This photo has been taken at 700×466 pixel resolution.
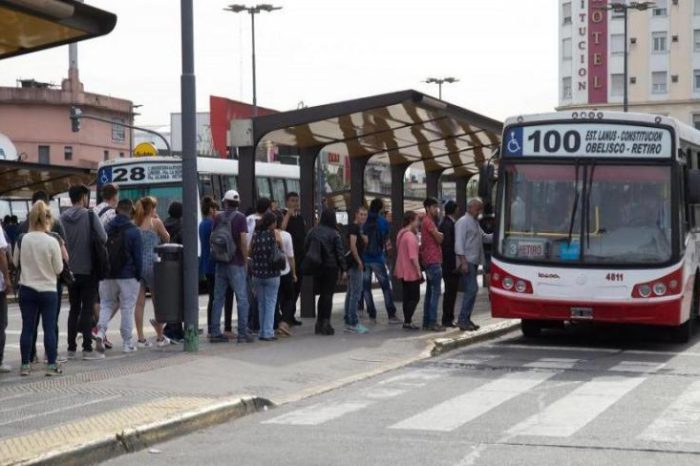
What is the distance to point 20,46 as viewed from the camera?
1044 centimetres

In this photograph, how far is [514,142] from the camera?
16.8 metres

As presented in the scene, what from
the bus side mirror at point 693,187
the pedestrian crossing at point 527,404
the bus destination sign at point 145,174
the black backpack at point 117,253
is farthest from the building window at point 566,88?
the black backpack at point 117,253

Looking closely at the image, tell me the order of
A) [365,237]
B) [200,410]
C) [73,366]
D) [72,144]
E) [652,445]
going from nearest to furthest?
[652,445], [200,410], [73,366], [365,237], [72,144]

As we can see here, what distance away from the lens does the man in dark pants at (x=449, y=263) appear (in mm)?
17781

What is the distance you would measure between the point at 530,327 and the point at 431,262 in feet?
5.61

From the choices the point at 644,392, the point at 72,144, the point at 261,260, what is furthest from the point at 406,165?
the point at 72,144

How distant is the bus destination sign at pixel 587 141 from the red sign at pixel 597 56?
88.9 meters

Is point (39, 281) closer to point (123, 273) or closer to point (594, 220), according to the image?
point (123, 273)

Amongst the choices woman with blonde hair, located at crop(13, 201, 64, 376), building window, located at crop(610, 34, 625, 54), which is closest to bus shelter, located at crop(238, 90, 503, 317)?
woman with blonde hair, located at crop(13, 201, 64, 376)

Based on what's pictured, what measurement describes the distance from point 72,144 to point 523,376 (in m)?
81.2

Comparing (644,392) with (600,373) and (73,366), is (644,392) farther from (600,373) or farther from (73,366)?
(73,366)

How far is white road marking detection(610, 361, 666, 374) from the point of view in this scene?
46.1 feet

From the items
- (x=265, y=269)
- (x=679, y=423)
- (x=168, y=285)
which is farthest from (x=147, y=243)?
(x=679, y=423)

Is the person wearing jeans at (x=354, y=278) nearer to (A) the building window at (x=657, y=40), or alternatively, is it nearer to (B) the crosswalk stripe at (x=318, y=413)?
(B) the crosswalk stripe at (x=318, y=413)
